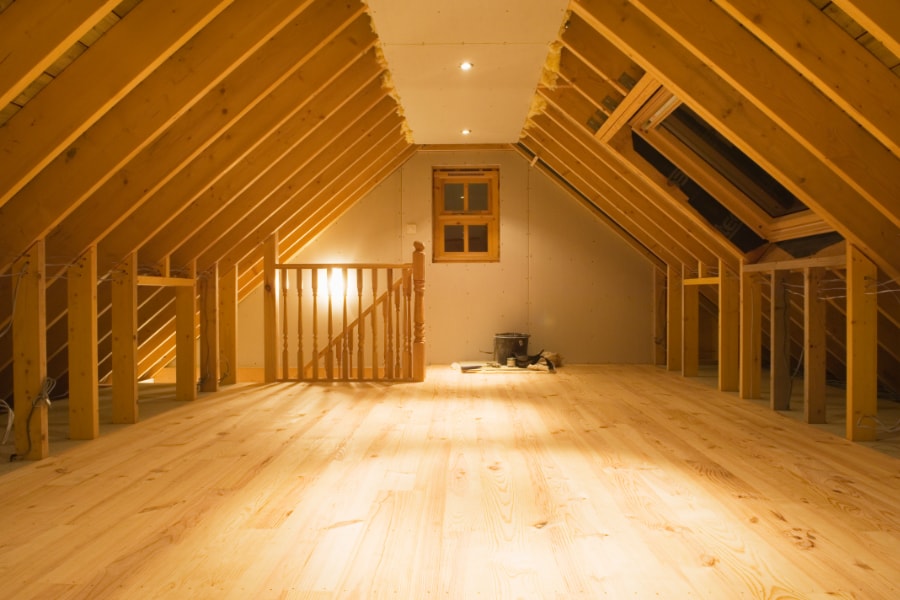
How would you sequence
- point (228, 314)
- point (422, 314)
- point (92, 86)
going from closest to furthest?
point (92, 86) < point (228, 314) < point (422, 314)

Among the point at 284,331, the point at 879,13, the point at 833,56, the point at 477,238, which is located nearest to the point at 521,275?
the point at 477,238

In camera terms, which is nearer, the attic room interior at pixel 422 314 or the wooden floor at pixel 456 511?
the wooden floor at pixel 456 511

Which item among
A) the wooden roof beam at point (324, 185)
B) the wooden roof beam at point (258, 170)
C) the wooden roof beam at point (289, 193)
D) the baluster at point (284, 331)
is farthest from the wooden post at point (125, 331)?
the baluster at point (284, 331)

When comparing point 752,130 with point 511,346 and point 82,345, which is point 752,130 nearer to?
point 82,345

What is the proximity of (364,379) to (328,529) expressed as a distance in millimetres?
3610

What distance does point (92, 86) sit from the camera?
94.3 inches

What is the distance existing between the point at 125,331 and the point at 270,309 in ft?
5.88

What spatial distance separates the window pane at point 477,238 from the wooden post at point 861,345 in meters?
4.38

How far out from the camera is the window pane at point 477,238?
7293 millimetres

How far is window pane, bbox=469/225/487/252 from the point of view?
729 cm

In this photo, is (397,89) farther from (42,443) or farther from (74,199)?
(42,443)

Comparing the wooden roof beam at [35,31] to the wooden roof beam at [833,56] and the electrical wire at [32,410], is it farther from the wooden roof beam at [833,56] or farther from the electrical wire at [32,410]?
the wooden roof beam at [833,56]

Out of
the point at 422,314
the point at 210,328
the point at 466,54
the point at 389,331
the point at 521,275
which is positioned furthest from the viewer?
the point at 521,275

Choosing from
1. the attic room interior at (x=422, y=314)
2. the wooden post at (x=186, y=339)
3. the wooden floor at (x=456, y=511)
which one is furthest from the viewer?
the wooden post at (x=186, y=339)
